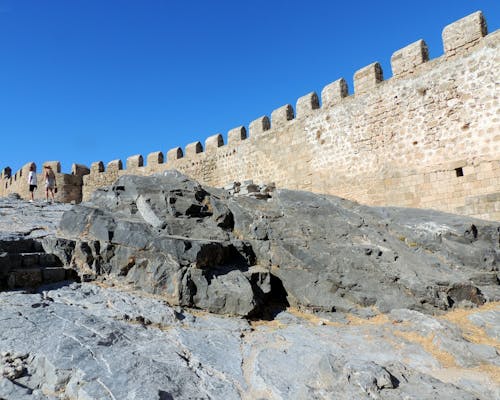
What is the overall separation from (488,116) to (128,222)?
862 cm

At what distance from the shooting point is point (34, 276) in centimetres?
560

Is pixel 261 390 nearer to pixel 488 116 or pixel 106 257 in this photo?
pixel 106 257

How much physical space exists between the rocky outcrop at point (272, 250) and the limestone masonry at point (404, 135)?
226cm

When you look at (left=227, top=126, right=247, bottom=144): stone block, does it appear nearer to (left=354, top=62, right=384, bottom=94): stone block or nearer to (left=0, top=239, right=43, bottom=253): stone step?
(left=354, top=62, right=384, bottom=94): stone block

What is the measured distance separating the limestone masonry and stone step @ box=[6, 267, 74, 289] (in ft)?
29.1

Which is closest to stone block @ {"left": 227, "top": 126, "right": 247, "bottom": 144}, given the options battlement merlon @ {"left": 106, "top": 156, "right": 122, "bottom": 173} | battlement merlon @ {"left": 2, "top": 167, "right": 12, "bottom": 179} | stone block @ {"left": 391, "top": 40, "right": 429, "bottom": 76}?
stone block @ {"left": 391, "top": 40, "right": 429, "bottom": 76}

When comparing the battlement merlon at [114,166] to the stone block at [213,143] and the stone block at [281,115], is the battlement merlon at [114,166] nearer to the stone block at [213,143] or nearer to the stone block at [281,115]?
the stone block at [213,143]

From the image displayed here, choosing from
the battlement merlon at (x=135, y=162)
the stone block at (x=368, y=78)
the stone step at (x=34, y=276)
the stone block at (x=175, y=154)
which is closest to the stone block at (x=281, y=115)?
the stone block at (x=368, y=78)

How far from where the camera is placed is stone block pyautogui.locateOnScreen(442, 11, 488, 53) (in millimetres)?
9695

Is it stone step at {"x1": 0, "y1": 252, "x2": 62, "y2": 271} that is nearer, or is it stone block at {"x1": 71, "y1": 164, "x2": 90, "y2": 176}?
stone step at {"x1": 0, "y1": 252, "x2": 62, "y2": 271}

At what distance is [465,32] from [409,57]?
156 centimetres

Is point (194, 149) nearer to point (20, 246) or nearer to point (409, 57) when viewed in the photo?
point (409, 57)

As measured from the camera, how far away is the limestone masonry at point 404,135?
31.4 ft

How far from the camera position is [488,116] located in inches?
374
